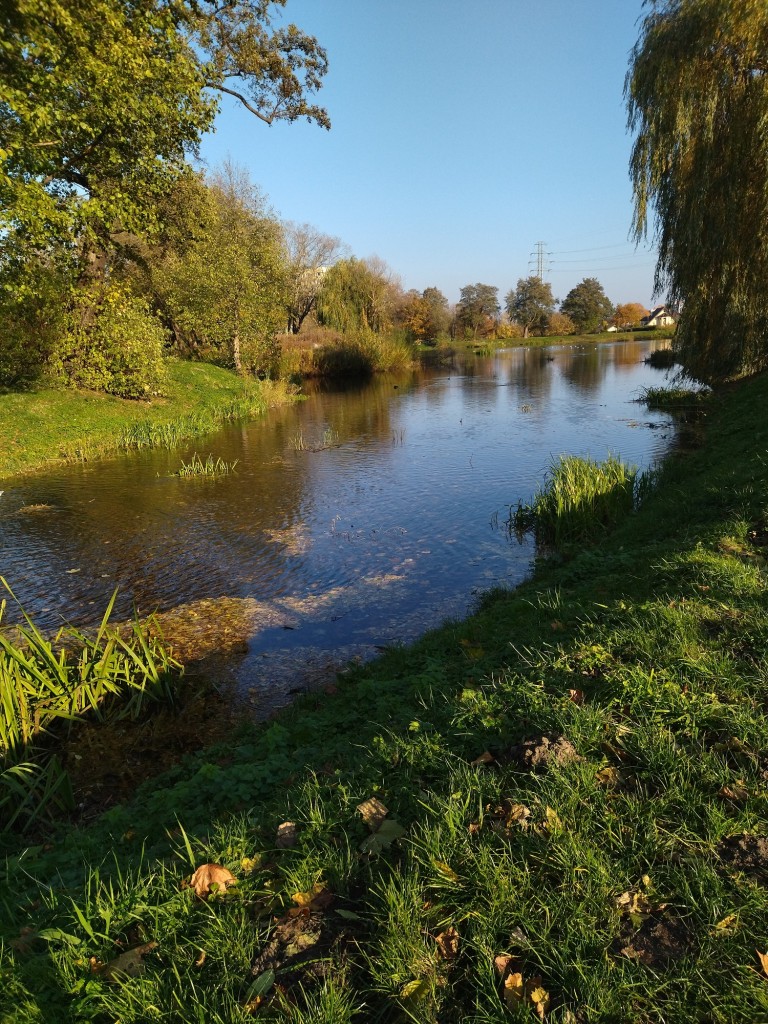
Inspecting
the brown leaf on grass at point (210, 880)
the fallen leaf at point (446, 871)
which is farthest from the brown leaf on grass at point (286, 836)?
the fallen leaf at point (446, 871)

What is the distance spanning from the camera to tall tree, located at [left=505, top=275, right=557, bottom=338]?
4496 inches

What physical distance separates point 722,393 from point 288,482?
1617 centimetres

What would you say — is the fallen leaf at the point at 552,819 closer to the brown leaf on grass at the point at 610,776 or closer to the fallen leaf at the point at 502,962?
the brown leaf on grass at the point at 610,776

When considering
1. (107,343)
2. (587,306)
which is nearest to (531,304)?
(587,306)

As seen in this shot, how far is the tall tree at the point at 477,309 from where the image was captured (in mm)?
107912

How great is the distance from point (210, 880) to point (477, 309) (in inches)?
4521

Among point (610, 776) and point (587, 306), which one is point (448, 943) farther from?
point (587, 306)

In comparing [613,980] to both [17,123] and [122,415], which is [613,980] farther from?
[122,415]

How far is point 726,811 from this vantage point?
2602 mm

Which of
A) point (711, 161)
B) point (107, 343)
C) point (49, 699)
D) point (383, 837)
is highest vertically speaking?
point (711, 161)

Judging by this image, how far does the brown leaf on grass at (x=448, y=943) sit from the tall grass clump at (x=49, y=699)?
3327 millimetres

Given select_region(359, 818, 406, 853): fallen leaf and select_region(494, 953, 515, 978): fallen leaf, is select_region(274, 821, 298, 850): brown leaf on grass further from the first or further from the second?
select_region(494, 953, 515, 978): fallen leaf

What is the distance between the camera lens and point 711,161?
16.6m

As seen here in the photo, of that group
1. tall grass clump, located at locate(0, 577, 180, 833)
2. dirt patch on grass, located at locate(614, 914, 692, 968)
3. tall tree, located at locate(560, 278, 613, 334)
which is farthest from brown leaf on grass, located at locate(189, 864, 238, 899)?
tall tree, located at locate(560, 278, 613, 334)
